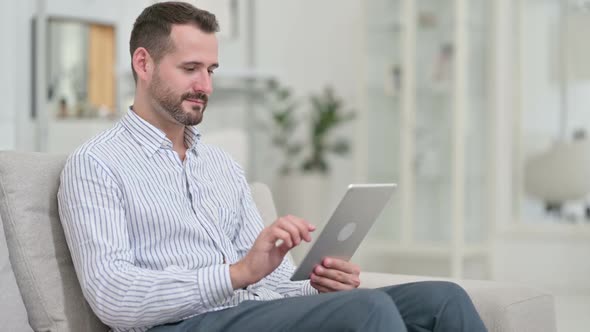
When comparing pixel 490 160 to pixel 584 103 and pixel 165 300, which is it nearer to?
pixel 584 103

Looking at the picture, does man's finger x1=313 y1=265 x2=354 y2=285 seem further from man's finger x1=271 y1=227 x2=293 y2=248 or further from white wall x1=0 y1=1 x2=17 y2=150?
white wall x1=0 y1=1 x2=17 y2=150

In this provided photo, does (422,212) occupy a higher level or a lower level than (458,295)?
lower

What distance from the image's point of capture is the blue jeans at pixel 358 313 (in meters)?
1.68

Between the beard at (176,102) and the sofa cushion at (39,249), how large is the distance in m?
0.29

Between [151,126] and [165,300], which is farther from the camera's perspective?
[151,126]

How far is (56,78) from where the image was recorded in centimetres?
468

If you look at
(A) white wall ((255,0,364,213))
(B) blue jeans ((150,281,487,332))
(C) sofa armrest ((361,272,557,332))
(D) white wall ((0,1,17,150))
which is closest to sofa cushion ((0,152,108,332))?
(B) blue jeans ((150,281,487,332))

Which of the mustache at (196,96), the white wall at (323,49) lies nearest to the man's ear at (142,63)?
the mustache at (196,96)

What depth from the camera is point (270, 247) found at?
68.7 inches

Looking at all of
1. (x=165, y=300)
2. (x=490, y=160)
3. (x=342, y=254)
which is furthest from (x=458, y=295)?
(x=490, y=160)

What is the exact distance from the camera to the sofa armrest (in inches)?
80.8

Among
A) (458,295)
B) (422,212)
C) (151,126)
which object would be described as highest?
(151,126)

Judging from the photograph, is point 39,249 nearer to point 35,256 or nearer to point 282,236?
point 35,256

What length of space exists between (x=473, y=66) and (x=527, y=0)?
613 mm
